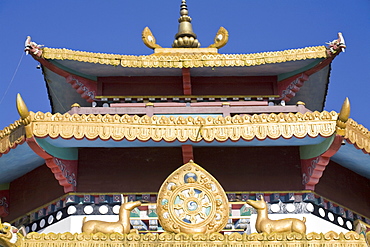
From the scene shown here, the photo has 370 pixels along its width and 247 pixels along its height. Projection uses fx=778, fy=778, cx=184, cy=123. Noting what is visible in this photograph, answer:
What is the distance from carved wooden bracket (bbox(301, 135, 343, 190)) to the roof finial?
642cm

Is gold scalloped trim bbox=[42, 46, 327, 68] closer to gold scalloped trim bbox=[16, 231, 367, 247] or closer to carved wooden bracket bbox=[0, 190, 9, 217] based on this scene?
carved wooden bracket bbox=[0, 190, 9, 217]

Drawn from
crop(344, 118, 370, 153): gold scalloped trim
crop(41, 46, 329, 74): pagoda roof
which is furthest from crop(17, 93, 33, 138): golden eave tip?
crop(344, 118, 370, 153): gold scalloped trim

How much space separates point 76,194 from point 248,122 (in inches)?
139

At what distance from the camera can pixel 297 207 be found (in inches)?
576

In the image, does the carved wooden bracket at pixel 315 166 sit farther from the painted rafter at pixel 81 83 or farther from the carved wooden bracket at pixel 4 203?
the carved wooden bracket at pixel 4 203

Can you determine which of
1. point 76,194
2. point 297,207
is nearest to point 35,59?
point 76,194

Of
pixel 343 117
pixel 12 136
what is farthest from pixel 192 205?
pixel 12 136

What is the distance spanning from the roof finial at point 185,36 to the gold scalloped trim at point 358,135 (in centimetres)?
725

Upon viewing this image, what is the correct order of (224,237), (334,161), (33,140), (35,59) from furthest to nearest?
1. (35,59)
2. (334,161)
3. (33,140)
4. (224,237)

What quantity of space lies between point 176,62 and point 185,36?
3147mm

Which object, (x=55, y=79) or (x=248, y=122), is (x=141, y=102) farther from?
(x=248, y=122)

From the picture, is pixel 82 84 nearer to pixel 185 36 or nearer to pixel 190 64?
Answer: pixel 190 64

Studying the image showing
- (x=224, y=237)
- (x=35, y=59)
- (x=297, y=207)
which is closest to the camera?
(x=224, y=237)

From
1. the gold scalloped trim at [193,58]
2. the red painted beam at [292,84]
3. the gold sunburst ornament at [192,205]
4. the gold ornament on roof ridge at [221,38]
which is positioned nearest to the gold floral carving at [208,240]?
the gold sunburst ornament at [192,205]
